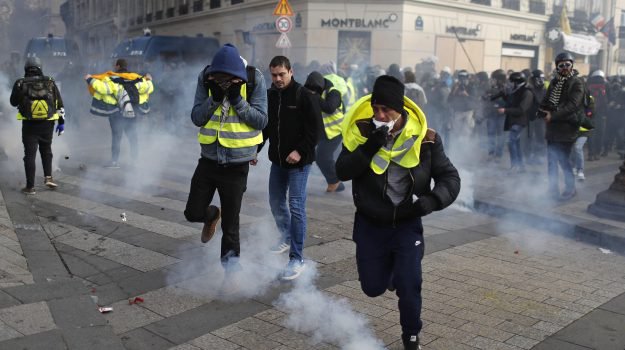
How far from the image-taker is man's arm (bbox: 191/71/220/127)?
4277 millimetres

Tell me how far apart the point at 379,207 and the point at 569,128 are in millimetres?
5173

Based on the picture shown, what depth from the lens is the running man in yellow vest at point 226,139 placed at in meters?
4.26

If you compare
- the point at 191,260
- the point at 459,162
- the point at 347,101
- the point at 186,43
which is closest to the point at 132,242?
the point at 191,260

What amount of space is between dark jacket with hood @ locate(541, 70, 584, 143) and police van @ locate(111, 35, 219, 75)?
39.2 feet

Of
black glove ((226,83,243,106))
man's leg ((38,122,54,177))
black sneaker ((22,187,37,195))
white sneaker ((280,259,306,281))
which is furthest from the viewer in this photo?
man's leg ((38,122,54,177))

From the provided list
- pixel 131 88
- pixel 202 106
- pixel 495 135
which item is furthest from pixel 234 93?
pixel 495 135

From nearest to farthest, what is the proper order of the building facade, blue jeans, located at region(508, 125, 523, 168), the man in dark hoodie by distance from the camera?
the man in dark hoodie → blue jeans, located at region(508, 125, 523, 168) → the building facade

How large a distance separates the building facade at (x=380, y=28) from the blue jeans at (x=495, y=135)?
5.98 m

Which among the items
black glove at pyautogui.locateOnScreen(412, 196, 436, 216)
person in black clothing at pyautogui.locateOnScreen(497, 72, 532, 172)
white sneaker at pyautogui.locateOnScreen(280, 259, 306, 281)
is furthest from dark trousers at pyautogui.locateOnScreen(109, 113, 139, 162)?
black glove at pyautogui.locateOnScreen(412, 196, 436, 216)

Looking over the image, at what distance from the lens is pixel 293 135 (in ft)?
16.6

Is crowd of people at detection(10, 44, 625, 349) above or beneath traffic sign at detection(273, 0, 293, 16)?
beneath

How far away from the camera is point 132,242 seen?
588 centimetres

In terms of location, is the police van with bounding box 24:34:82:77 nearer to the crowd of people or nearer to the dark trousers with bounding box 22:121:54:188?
the dark trousers with bounding box 22:121:54:188

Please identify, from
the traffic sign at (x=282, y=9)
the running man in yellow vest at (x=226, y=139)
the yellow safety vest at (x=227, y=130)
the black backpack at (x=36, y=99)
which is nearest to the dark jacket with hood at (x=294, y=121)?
the running man in yellow vest at (x=226, y=139)
